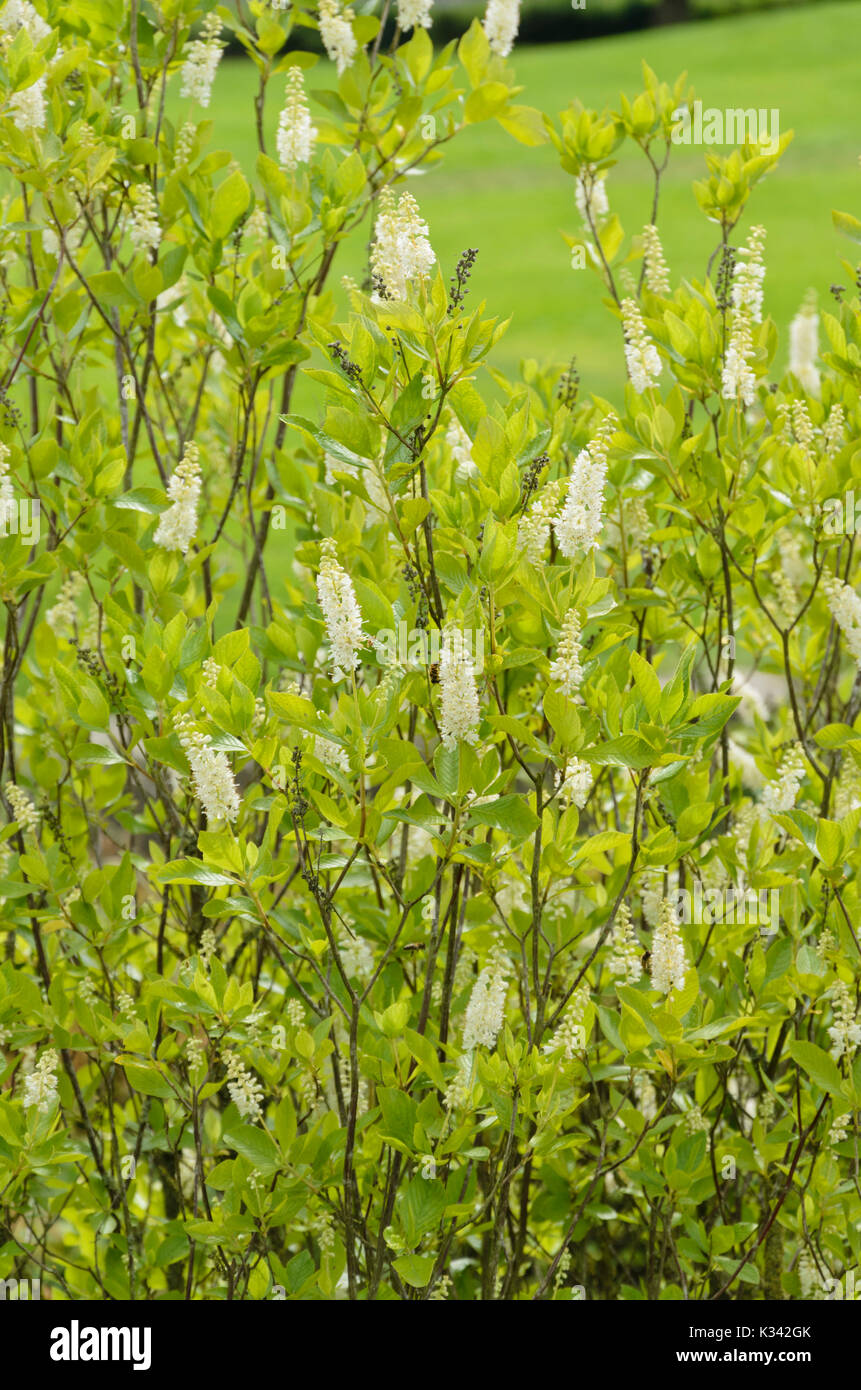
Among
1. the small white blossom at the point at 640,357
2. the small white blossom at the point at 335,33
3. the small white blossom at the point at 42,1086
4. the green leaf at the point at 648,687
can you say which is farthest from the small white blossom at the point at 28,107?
the small white blossom at the point at 42,1086

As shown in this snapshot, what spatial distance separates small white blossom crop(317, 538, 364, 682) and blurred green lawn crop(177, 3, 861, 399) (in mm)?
7089

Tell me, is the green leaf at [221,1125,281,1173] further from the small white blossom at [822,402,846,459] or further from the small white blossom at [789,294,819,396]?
the small white blossom at [789,294,819,396]

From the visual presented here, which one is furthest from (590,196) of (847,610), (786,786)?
(786,786)

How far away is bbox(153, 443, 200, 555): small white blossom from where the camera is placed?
1878 mm

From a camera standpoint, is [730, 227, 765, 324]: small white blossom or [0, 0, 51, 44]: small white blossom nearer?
[730, 227, 765, 324]: small white blossom

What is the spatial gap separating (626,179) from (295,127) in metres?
15.5

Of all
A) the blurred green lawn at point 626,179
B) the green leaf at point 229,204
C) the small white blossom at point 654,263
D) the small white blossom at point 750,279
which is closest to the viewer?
the small white blossom at point 750,279

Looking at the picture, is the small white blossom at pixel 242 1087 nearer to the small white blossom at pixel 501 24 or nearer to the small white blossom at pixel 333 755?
the small white blossom at pixel 333 755

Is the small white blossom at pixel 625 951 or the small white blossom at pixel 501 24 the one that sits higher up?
the small white blossom at pixel 501 24

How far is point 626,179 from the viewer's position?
16281 mm

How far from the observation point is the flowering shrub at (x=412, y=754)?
1617 mm

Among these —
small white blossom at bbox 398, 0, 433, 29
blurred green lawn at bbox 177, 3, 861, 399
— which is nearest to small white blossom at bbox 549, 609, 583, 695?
small white blossom at bbox 398, 0, 433, 29
